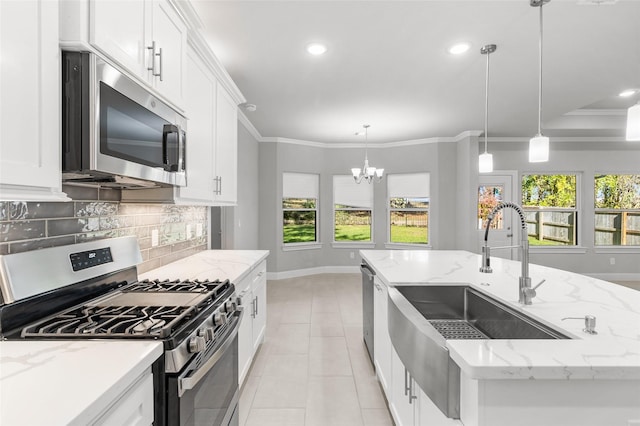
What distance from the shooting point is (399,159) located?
21.8 ft

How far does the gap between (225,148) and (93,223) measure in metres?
1.40

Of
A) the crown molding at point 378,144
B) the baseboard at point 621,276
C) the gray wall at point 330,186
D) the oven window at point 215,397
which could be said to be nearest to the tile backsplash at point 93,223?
the oven window at point 215,397

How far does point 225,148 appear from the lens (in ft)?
9.50

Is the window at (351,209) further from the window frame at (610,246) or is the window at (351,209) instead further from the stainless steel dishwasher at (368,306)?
the window frame at (610,246)

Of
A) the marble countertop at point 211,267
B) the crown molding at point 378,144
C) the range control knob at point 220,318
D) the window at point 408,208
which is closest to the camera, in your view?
the range control knob at point 220,318

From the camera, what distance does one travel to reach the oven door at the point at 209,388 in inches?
43.6

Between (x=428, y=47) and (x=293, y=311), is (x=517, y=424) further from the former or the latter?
(x=293, y=311)

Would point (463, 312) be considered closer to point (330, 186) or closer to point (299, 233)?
point (299, 233)

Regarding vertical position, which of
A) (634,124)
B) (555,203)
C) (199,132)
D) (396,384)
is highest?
(199,132)

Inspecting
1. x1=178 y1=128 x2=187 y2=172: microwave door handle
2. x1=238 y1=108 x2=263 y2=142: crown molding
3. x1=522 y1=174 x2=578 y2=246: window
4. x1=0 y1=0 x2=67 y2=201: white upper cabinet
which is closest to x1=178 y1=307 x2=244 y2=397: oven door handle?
x1=0 y1=0 x2=67 y2=201: white upper cabinet

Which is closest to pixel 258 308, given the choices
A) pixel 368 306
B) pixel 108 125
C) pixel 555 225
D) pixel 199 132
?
pixel 368 306

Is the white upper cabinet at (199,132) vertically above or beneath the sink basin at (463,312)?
above

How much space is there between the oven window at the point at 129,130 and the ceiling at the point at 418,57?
4.00ft

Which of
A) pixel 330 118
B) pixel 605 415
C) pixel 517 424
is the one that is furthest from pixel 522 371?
pixel 330 118
